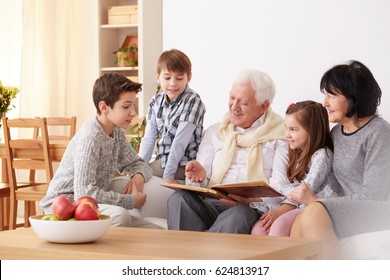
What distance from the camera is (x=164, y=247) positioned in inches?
90.4

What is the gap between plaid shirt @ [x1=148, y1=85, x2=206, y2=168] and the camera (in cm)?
353

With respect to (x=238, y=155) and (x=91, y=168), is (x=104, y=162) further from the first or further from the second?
(x=238, y=155)

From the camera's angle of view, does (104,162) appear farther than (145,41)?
No

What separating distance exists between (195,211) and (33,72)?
3.87 meters

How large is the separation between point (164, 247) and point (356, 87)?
3.63ft

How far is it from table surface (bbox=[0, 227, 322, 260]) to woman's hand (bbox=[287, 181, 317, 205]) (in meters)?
0.37

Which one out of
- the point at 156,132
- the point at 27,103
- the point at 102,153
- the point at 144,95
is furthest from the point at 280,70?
the point at 27,103

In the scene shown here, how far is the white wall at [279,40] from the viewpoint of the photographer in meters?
3.29

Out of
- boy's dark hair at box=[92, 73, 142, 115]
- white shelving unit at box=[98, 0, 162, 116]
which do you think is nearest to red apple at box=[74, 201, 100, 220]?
boy's dark hair at box=[92, 73, 142, 115]

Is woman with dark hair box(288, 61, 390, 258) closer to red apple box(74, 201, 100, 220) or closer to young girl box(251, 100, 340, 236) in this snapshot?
young girl box(251, 100, 340, 236)

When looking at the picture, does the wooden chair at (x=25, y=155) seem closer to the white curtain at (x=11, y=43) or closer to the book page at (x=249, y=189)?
the white curtain at (x=11, y=43)

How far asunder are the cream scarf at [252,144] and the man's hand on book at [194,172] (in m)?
0.05

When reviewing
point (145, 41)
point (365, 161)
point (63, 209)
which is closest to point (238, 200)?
point (365, 161)
